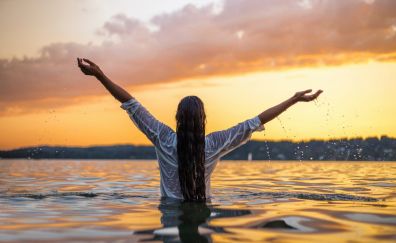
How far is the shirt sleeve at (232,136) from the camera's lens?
720 centimetres

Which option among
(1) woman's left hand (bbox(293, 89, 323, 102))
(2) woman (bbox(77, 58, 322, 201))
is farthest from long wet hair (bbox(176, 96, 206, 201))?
(1) woman's left hand (bbox(293, 89, 323, 102))

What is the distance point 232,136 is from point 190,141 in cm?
61

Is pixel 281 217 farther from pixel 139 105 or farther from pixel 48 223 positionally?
pixel 48 223

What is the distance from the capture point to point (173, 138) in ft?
24.3

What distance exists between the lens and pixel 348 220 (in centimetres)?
682

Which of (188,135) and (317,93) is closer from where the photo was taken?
(188,135)

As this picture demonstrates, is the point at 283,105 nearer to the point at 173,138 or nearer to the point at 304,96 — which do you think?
the point at 304,96

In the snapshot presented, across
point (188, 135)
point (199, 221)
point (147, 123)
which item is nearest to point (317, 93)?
point (188, 135)

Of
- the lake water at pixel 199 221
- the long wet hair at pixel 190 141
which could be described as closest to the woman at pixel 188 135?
the long wet hair at pixel 190 141

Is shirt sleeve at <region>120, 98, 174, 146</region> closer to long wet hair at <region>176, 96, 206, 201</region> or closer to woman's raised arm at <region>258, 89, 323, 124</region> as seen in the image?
long wet hair at <region>176, 96, 206, 201</region>

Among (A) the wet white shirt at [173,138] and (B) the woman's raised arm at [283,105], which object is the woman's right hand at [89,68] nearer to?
(A) the wet white shirt at [173,138]

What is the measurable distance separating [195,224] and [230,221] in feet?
2.09

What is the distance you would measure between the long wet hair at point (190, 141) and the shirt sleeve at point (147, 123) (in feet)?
0.86

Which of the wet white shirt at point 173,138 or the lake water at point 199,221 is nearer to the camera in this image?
the lake water at point 199,221
